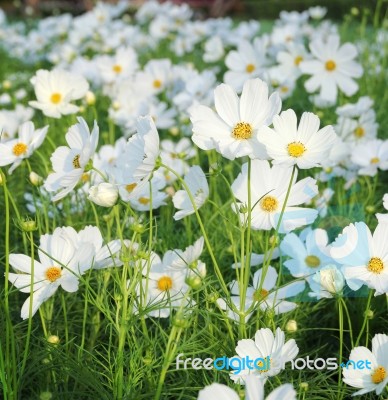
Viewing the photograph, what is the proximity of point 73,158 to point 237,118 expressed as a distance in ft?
1.08

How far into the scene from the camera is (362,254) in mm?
1090

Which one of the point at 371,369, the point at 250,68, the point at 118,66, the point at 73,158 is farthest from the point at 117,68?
the point at 371,369

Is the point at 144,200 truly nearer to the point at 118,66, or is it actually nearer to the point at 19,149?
the point at 19,149

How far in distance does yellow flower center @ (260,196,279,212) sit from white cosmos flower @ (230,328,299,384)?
0.25m

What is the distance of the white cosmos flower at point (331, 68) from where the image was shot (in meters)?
2.18

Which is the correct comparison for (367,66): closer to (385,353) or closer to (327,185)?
(327,185)

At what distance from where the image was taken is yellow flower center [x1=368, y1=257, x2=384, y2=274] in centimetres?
107

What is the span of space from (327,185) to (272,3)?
6.51 metres

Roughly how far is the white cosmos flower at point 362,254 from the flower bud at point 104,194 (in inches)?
14.1

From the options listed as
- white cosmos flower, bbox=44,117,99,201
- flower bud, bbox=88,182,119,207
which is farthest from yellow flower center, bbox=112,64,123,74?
flower bud, bbox=88,182,119,207

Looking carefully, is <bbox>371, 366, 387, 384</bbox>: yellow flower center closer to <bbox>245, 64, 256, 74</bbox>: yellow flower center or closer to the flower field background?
the flower field background

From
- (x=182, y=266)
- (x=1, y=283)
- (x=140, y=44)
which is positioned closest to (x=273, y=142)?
(x=182, y=266)

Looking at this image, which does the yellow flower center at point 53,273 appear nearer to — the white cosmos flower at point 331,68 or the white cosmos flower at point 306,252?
the white cosmos flower at point 306,252

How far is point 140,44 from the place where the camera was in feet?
13.1
